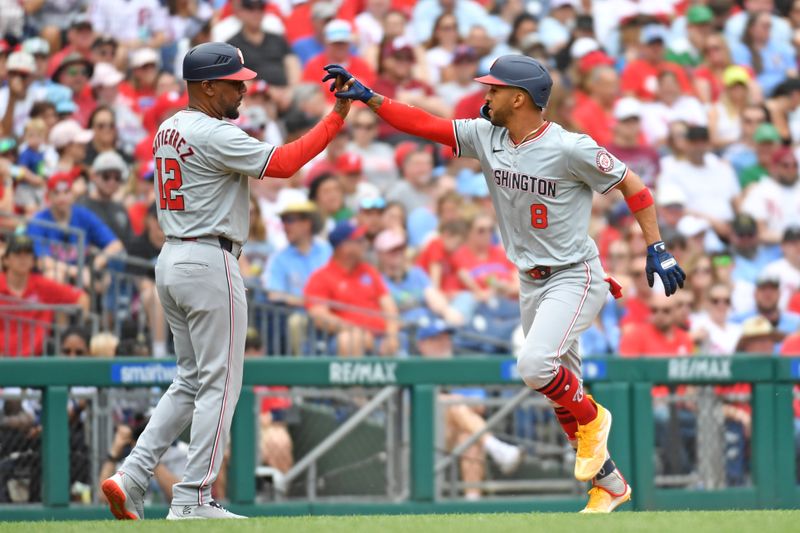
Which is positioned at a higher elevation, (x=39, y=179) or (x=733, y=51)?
(x=733, y=51)

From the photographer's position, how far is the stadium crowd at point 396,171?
1008 cm

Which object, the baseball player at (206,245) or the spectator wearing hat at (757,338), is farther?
the spectator wearing hat at (757,338)

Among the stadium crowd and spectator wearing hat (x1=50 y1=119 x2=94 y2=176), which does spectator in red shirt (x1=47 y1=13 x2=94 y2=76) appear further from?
spectator wearing hat (x1=50 y1=119 x2=94 y2=176)

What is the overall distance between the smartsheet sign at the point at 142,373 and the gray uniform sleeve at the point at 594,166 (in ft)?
9.94

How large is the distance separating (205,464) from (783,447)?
169 inches

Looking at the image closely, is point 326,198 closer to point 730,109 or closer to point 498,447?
point 498,447

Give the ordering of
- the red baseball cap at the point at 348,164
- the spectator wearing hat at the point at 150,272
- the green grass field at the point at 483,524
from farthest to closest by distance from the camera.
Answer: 1. the red baseball cap at the point at 348,164
2. the spectator wearing hat at the point at 150,272
3. the green grass field at the point at 483,524

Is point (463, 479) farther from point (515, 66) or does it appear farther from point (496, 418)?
point (515, 66)

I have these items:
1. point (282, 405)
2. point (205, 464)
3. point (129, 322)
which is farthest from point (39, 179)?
point (205, 464)

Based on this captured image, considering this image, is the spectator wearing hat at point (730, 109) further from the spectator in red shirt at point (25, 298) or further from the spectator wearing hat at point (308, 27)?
the spectator in red shirt at point (25, 298)

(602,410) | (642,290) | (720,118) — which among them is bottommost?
(602,410)

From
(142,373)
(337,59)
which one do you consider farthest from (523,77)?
(337,59)

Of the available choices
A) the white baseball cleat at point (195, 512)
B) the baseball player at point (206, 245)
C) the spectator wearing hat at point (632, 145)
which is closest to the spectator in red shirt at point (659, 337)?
the spectator wearing hat at point (632, 145)

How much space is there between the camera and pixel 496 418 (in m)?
8.87
